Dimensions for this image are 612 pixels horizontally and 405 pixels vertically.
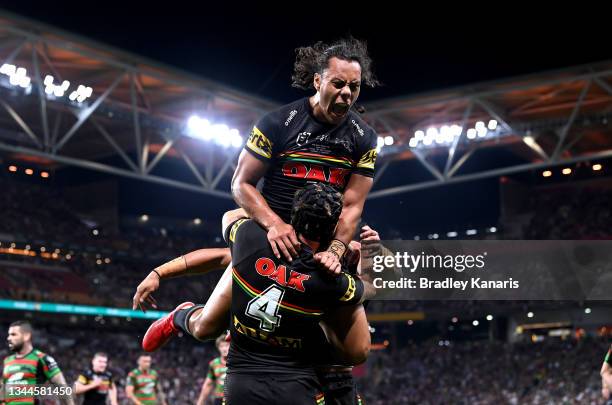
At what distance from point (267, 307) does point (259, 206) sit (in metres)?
0.82

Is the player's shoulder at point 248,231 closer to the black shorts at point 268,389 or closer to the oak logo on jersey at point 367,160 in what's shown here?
the black shorts at point 268,389

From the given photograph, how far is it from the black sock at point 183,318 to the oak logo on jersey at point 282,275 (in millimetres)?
1310

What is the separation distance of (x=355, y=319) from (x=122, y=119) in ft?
67.0

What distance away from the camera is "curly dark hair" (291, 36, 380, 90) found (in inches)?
208

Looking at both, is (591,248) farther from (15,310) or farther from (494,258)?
(15,310)

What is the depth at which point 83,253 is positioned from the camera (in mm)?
35938

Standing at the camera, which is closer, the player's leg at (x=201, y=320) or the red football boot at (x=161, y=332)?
the player's leg at (x=201, y=320)

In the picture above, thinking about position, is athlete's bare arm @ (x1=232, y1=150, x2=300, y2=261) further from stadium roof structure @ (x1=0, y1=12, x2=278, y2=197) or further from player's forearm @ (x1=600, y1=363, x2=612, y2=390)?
stadium roof structure @ (x1=0, y1=12, x2=278, y2=197)

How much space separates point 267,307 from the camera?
4.47m

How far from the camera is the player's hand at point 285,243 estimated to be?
4.46 m

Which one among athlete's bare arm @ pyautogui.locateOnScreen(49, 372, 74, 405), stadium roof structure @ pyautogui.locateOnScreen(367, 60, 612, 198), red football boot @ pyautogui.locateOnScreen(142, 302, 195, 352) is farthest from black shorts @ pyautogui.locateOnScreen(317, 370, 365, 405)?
stadium roof structure @ pyautogui.locateOnScreen(367, 60, 612, 198)

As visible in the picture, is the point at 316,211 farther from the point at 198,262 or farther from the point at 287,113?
the point at 198,262

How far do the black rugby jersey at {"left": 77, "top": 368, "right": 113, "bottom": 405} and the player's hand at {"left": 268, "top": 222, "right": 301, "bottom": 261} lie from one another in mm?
9780

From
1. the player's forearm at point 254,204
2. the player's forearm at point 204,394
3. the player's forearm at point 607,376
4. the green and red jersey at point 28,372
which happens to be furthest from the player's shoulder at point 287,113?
the player's forearm at point 204,394
